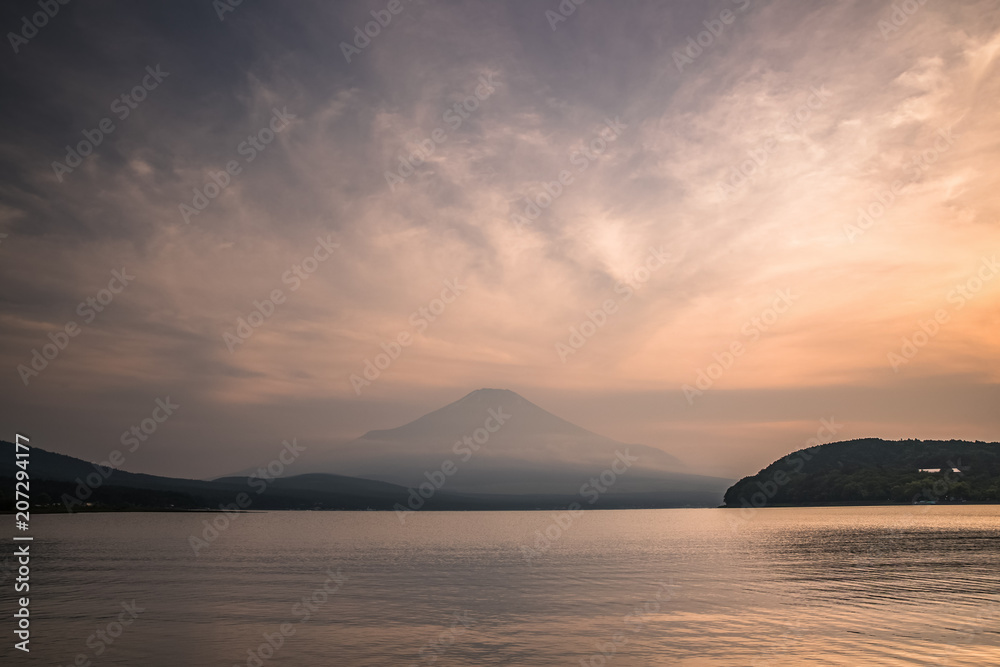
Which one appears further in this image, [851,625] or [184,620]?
[184,620]

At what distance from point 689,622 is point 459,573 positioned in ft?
109

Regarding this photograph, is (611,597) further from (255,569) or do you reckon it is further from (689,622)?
(255,569)

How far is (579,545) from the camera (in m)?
111

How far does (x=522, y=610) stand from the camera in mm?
45000

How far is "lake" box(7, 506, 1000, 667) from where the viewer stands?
32.2 metres

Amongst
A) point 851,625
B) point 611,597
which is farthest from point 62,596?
point 851,625

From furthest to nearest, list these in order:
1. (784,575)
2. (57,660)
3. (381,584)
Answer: (784,575) < (381,584) < (57,660)

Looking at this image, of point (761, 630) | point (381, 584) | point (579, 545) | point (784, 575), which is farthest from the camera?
point (579, 545)

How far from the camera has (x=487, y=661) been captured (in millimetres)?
31156

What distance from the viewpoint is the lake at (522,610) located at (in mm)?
32219

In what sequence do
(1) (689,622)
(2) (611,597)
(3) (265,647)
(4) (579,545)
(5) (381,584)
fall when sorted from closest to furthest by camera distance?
(3) (265,647), (1) (689,622), (2) (611,597), (5) (381,584), (4) (579,545)

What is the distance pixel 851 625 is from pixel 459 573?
130 feet

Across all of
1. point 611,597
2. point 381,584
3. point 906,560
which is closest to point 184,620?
point 381,584

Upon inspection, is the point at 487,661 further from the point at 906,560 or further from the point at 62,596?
the point at 906,560
